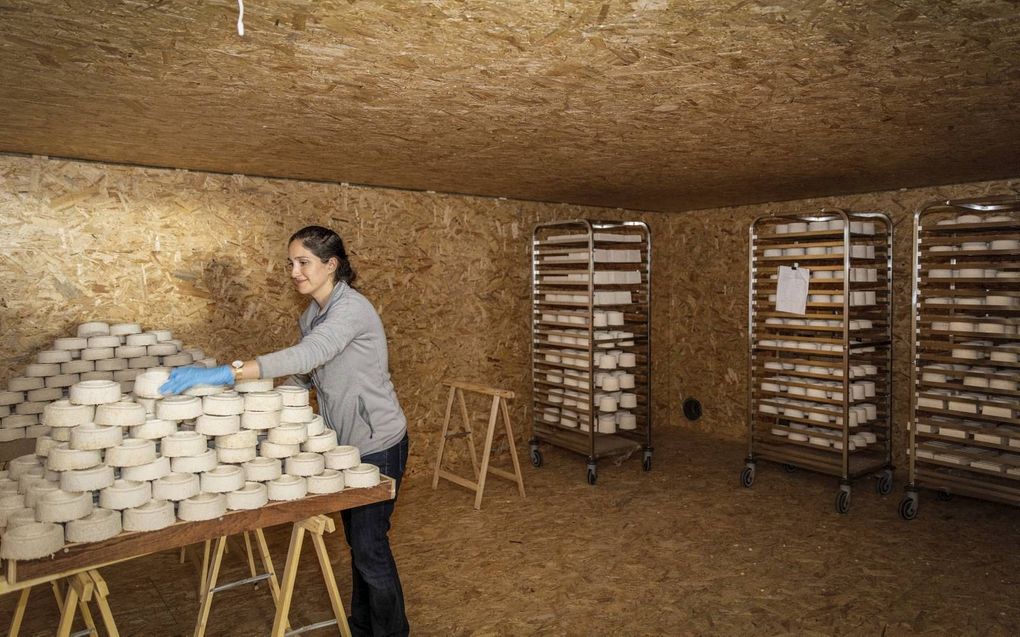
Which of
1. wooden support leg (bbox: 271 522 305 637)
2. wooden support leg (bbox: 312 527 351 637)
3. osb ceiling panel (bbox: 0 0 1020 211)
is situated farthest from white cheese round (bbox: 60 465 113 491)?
osb ceiling panel (bbox: 0 0 1020 211)

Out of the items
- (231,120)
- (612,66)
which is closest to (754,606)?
(612,66)

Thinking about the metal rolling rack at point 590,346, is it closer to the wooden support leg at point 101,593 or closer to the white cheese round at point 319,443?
the white cheese round at point 319,443

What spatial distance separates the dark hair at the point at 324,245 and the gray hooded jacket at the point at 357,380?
0.08 meters

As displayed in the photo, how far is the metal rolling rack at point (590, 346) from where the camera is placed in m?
6.23

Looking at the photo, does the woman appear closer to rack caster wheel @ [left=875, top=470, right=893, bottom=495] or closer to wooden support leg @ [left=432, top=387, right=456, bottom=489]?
wooden support leg @ [left=432, top=387, right=456, bottom=489]

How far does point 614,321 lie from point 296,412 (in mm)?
3930

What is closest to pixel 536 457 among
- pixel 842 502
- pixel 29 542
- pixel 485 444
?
pixel 485 444

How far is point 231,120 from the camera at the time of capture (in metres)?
3.50

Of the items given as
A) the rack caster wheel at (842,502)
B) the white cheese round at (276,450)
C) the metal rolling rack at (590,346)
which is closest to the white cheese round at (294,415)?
the white cheese round at (276,450)

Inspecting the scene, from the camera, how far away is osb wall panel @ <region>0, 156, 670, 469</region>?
14.7 ft

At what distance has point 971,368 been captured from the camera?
5.16 m

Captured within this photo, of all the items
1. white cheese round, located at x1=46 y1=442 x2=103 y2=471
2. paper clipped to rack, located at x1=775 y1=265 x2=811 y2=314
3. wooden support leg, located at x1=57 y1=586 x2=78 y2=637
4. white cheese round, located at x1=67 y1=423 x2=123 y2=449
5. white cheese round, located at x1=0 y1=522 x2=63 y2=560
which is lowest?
wooden support leg, located at x1=57 y1=586 x2=78 y2=637

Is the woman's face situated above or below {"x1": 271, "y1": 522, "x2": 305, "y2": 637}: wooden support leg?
above

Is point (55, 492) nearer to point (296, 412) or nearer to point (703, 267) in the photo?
point (296, 412)
